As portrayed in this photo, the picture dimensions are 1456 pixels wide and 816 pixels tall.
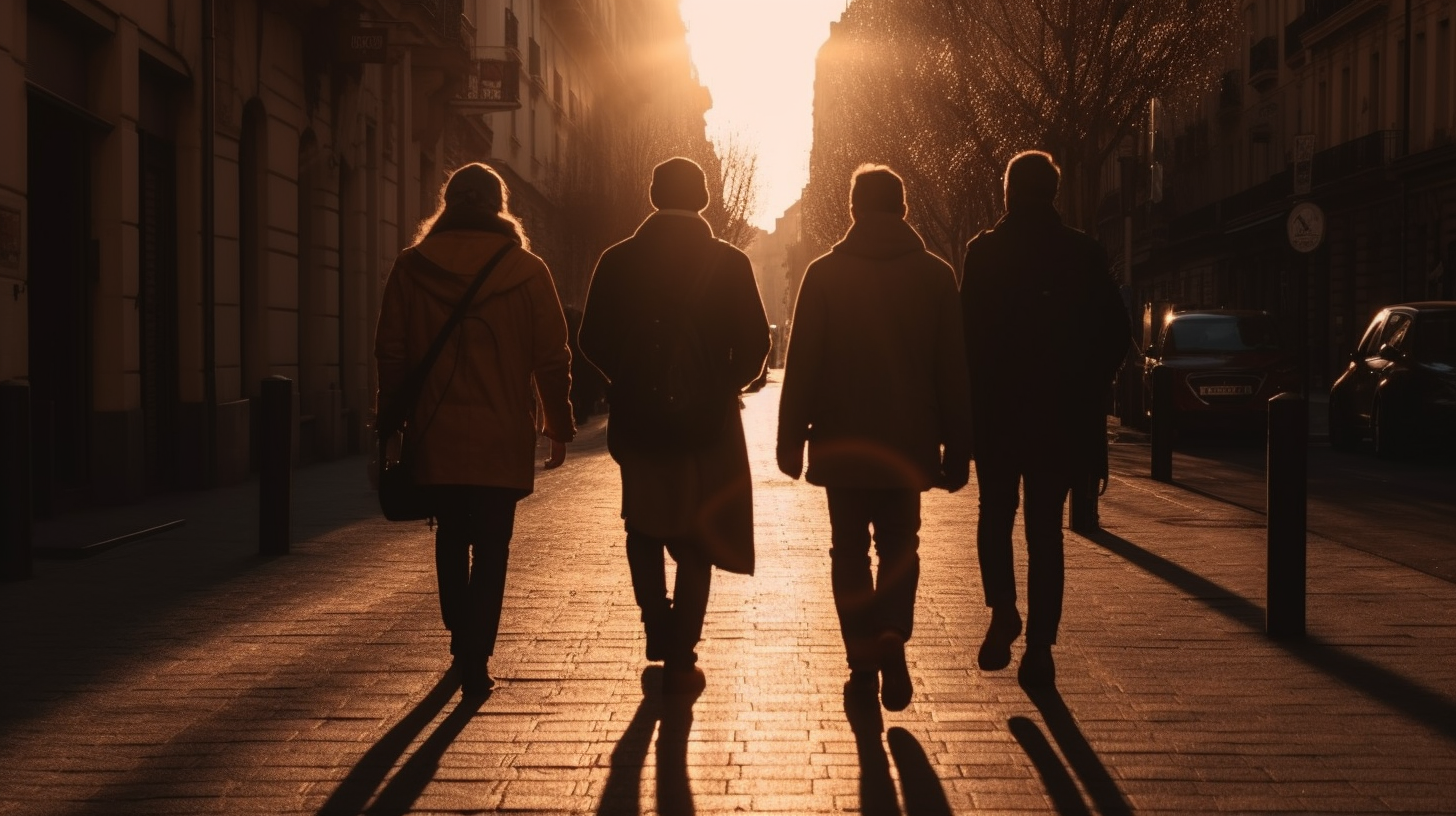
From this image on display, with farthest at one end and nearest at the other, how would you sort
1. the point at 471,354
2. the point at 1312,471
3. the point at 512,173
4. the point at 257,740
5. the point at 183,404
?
the point at 512,173 < the point at 1312,471 < the point at 183,404 < the point at 471,354 < the point at 257,740

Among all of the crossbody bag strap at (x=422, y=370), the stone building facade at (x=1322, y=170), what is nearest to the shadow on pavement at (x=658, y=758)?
the crossbody bag strap at (x=422, y=370)

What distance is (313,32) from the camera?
21406 millimetres

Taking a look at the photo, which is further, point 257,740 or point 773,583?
point 773,583

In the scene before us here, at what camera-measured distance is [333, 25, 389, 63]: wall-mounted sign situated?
21547 mm

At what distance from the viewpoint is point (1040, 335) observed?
6797mm

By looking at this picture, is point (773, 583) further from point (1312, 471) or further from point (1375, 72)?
point (1375, 72)

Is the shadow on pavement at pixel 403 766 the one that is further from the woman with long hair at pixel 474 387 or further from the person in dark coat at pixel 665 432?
the person in dark coat at pixel 665 432

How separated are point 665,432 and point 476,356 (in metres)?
0.68

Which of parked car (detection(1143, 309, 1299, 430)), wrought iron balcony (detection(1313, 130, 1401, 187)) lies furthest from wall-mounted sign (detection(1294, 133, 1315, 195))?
wrought iron balcony (detection(1313, 130, 1401, 187))

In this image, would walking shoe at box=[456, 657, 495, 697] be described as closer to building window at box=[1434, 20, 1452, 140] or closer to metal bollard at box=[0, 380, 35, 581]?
metal bollard at box=[0, 380, 35, 581]

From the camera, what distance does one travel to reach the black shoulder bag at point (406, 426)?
21.6 feet

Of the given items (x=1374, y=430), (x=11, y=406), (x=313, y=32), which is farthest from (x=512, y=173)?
(x=11, y=406)

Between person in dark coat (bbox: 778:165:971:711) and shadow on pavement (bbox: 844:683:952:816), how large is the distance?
33 centimetres

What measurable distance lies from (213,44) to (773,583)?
9.74 metres
